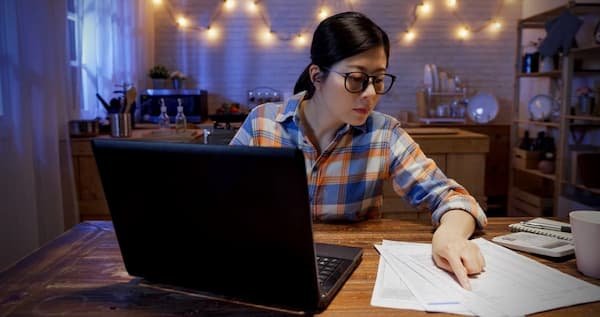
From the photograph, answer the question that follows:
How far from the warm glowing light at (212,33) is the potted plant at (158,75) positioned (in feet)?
1.91

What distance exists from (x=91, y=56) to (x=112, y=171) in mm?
2874

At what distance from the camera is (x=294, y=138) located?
148cm

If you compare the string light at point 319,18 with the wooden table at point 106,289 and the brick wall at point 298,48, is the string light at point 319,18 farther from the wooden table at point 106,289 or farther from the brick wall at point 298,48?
the wooden table at point 106,289

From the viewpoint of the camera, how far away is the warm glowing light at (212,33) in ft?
15.3

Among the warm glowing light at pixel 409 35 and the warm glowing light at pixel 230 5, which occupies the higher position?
the warm glowing light at pixel 230 5

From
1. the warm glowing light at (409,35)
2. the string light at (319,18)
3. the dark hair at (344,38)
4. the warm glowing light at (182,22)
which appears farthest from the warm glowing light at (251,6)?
the dark hair at (344,38)

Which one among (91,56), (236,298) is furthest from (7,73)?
(236,298)

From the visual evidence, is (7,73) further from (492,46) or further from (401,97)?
(492,46)

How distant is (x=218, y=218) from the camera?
692 millimetres

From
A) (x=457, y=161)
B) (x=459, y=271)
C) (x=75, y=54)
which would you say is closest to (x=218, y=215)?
(x=459, y=271)

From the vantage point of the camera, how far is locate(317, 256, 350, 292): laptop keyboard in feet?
2.70

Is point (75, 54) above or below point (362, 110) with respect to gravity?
above

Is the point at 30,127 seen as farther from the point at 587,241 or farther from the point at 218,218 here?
the point at 587,241

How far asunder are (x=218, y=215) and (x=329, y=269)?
28 centimetres
